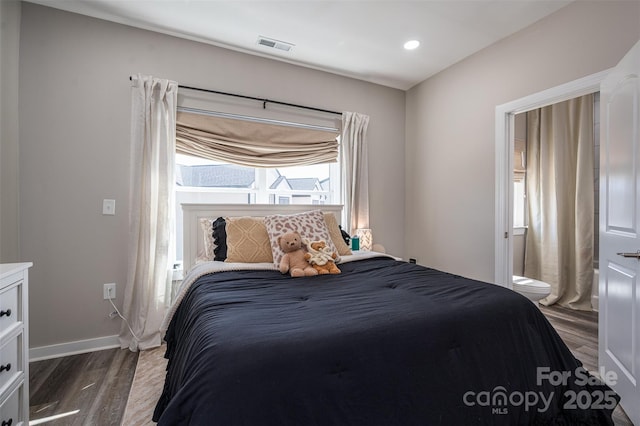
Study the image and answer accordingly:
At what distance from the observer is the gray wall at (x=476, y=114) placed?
211cm

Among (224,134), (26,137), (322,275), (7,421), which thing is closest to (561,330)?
(322,275)

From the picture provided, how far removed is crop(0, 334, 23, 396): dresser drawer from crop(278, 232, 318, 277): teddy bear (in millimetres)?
1261

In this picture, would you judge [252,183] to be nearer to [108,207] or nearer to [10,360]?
[108,207]

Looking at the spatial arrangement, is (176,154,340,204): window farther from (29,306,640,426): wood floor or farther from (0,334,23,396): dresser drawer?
(0,334,23,396): dresser drawer

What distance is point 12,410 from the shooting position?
4.24 feet

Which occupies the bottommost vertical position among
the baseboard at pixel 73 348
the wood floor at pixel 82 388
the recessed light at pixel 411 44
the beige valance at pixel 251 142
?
the wood floor at pixel 82 388

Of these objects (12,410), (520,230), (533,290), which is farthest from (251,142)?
(520,230)

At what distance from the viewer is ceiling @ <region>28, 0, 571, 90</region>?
2258mm

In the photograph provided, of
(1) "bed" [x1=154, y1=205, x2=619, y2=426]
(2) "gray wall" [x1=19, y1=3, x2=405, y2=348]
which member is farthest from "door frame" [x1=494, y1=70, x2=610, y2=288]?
(2) "gray wall" [x1=19, y1=3, x2=405, y2=348]

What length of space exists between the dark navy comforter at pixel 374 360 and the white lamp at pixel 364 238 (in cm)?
156

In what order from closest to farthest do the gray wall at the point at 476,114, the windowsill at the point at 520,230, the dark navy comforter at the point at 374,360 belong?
the dark navy comforter at the point at 374,360, the gray wall at the point at 476,114, the windowsill at the point at 520,230

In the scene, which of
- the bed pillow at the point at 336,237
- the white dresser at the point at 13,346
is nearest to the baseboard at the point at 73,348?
the white dresser at the point at 13,346

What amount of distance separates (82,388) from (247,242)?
1.33 metres

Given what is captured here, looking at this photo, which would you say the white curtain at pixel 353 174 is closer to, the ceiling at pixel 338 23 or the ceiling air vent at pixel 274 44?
the ceiling at pixel 338 23
